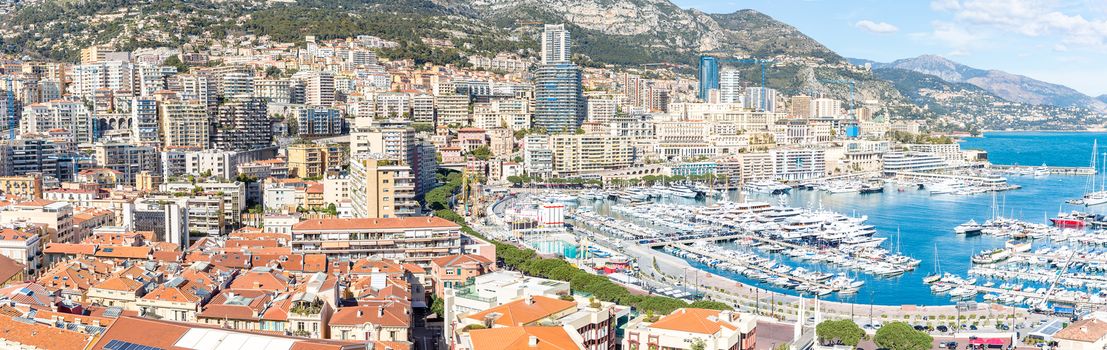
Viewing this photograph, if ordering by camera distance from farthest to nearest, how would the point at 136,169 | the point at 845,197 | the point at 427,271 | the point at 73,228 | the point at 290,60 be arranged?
the point at 290,60 < the point at 845,197 < the point at 136,169 < the point at 73,228 < the point at 427,271

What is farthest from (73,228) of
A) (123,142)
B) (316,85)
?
(316,85)

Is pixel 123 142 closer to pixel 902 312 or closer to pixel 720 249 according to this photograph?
pixel 720 249

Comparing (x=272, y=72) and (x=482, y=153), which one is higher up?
(x=272, y=72)

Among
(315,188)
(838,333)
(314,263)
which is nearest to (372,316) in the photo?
(314,263)

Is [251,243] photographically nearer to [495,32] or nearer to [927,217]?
[927,217]

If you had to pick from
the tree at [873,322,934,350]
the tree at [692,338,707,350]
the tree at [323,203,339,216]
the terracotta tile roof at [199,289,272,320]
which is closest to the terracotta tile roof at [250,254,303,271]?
the terracotta tile roof at [199,289,272,320]

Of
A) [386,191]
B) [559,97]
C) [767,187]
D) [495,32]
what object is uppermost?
[495,32]
